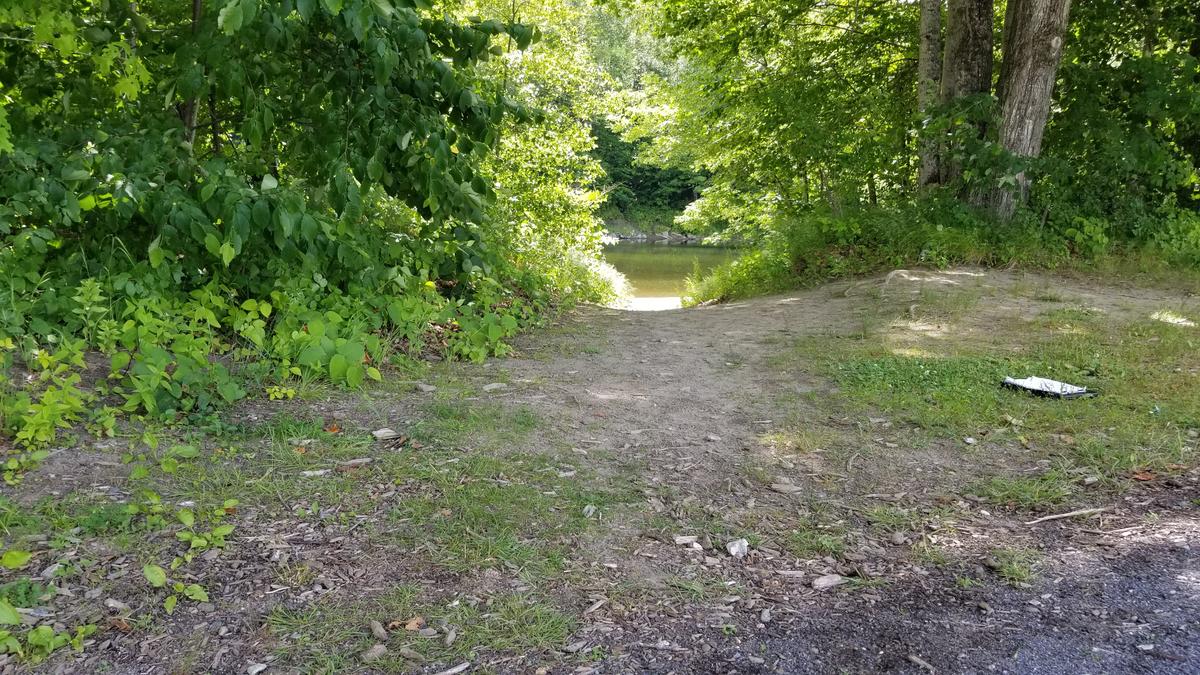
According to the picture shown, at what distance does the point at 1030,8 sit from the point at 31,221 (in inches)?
367

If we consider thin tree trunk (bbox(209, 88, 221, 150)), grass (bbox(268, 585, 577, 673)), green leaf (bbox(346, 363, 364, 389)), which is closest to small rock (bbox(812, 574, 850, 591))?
grass (bbox(268, 585, 577, 673))

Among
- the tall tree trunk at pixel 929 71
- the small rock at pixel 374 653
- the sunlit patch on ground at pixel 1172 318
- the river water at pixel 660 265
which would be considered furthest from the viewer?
the river water at pixel 660 265

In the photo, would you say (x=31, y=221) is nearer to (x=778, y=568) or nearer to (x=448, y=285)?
(x=448, y=285)

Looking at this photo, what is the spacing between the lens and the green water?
22.4m

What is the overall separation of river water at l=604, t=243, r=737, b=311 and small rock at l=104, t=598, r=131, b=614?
37.2ft


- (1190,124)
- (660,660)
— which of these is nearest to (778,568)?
(660,660)

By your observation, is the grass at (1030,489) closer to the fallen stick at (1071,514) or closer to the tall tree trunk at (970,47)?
the fallen stick at (1071,514)

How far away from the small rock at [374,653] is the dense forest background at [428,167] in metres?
1.67

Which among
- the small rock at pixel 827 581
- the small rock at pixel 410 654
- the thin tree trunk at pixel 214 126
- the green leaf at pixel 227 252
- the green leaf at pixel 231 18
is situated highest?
the green leaf at pixel 231 18

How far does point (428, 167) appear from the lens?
430 centimetres

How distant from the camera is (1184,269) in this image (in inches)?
324

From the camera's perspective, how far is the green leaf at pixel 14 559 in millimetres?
2090

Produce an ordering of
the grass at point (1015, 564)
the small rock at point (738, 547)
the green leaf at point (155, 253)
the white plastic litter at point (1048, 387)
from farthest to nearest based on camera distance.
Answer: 1. the white plastic litter at point (1048, 387)
2. the green leaf at point (155, 253)
3. the small rock at point (738, 547)
4. the grass at point (1015, 564)

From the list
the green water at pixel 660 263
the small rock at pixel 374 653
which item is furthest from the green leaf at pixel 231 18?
the green water at pixel 660 263
